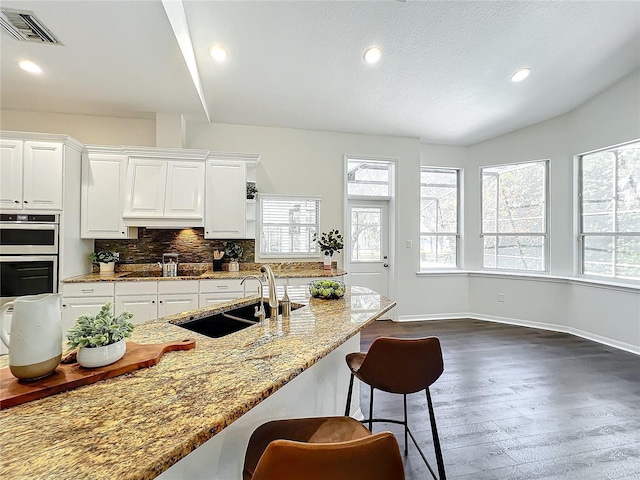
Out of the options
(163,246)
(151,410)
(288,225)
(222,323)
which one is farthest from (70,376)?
(288,225)

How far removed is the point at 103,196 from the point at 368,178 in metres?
3.71

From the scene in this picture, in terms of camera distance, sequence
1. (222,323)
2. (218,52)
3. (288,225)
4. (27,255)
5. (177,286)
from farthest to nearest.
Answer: (288,225) → (177,286) → (218,52) → (27,255) → (222,323)

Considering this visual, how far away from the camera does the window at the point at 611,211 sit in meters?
3.75

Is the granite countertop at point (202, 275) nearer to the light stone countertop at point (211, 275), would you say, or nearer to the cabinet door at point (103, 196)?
the light stone countertop at point (211, 275)

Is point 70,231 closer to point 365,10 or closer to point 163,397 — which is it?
point 163,397

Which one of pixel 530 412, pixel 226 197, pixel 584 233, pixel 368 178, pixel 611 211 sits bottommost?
pixel 530 412

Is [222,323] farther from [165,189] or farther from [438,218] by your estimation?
[438,218]

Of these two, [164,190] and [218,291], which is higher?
[164,190]

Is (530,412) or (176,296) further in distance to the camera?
(176,296)

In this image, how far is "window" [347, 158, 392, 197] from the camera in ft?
16.0

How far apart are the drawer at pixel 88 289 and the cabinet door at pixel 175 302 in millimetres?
525

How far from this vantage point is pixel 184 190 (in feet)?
12.2

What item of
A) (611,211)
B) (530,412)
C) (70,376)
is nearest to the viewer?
(70,376)

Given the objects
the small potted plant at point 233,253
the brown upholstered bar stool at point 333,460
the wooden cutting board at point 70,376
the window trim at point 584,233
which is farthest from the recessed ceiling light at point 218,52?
the window trim at point 584,233
